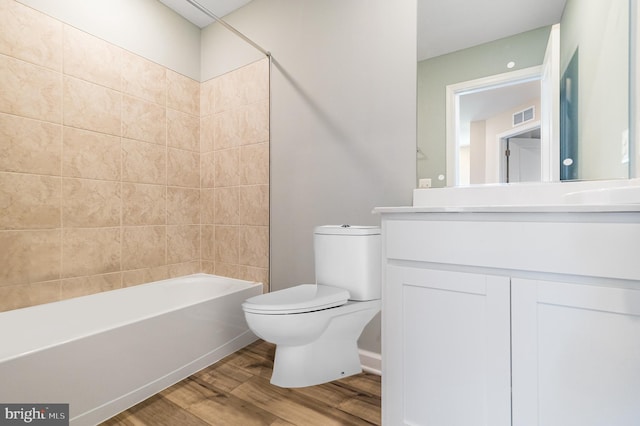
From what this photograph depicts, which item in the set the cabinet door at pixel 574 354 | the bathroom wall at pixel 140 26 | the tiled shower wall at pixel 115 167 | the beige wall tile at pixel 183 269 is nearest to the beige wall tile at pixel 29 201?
the tiled shower wall at pixel 115 167

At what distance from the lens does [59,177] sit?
1.78m

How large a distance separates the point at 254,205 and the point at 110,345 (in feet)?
3.99

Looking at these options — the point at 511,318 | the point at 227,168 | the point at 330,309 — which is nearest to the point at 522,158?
the point at 511,318

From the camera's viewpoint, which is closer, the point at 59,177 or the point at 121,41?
the point at 59,177

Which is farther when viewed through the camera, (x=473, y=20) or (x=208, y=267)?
(x=208, y=267)

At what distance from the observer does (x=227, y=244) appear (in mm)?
2445

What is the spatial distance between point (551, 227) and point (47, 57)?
8.32ft

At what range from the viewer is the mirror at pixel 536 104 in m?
1.19

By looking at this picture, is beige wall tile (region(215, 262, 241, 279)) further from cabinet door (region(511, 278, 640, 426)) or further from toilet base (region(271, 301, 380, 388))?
cabinet door (region(511, 278, 640, 426))

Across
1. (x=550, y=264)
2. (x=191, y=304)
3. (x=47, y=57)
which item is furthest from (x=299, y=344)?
(x=47, y=57)

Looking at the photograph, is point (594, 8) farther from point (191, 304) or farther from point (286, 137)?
point (191, 304)

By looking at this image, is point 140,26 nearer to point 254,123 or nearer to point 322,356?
point 254,123

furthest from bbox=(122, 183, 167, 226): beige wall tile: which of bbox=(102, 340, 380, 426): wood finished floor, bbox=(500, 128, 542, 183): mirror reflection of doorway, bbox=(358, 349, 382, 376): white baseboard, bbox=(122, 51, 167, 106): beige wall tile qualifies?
bbox=(500, 128, 542, 183): mirror reflection of doorway

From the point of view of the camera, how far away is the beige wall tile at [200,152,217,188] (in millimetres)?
2528
